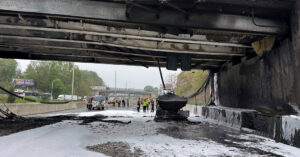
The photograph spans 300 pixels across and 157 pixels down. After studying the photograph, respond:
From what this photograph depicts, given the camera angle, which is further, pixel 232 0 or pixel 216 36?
pixel 216 36

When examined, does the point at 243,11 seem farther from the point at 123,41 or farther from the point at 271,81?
the point at 123,41

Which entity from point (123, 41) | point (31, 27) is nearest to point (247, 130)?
point (123, 41)

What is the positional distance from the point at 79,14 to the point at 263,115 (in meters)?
7.82

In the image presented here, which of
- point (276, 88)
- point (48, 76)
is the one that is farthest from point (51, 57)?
point (48, 76)

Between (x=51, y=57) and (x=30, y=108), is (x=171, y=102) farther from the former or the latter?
(x=30, y=108)

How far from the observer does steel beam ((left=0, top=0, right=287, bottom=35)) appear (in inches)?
241

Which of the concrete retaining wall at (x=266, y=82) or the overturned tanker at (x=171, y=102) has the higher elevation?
A: the concrete retaining wall at (x=266, y=82)

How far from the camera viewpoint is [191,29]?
7.43m

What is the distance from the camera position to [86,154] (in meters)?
4.35

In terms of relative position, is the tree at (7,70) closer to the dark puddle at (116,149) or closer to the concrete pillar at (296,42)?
the dark puddle at (116,149)

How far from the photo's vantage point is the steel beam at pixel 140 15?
20.1 feet

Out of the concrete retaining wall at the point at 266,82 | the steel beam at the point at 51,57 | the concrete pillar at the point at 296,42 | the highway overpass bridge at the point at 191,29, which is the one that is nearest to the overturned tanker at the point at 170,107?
the highway overpass bridge at the point at 191,29

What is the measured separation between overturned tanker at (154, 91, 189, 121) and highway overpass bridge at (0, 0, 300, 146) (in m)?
2.84

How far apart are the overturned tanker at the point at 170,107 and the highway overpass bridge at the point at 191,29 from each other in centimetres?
284
